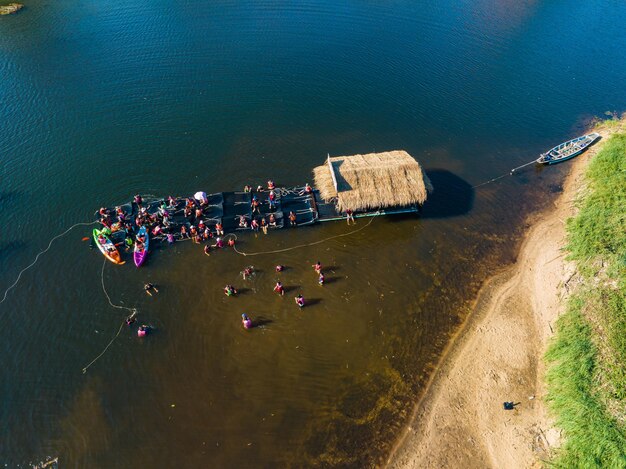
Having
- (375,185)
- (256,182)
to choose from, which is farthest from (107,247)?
(375,185)

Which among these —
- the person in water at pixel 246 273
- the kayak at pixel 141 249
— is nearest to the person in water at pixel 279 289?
the person in water at pixel 246 273

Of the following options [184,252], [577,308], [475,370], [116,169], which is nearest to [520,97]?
[577,308]

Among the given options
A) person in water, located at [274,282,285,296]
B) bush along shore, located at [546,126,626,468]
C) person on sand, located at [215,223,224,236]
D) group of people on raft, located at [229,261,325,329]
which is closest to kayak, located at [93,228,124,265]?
person on sand, located at [215,223,224,236]

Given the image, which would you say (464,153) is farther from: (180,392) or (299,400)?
(180,392)

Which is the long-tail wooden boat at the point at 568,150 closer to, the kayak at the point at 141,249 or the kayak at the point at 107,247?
the kayak at the point at 141,249

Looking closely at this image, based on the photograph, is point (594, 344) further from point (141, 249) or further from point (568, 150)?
point (141, 249)

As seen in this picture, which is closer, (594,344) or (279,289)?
(594,344)
